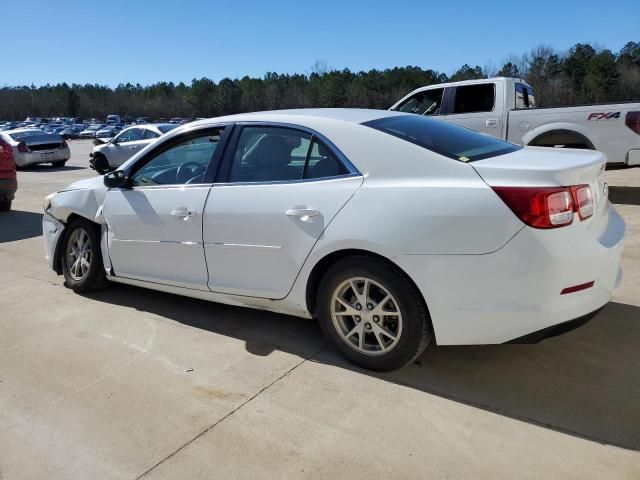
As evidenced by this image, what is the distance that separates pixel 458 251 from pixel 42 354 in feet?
9.60

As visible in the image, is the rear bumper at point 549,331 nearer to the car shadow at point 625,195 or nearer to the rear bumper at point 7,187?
the car shadow at point 625,195

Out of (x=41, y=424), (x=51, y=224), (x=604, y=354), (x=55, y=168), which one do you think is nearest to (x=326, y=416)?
(x=41, y=424)

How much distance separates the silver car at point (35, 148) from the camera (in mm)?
17984

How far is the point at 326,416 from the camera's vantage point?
2785mm

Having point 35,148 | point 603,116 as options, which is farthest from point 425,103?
point 35,148

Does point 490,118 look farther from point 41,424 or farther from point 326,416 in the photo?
point 41,424

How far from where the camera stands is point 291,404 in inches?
115

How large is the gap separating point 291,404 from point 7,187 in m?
8.58

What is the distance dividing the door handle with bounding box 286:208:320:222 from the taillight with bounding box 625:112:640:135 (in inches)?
262

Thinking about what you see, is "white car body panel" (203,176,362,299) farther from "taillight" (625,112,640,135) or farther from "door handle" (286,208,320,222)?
"taillight" (625,112,640,135)

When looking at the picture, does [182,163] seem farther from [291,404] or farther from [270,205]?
[291,404]

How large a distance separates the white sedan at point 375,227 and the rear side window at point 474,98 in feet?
19.3

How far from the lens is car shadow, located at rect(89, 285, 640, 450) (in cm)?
265

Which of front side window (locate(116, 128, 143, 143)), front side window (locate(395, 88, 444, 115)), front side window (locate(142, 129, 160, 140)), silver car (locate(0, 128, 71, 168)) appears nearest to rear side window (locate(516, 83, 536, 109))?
front side window (locate(395, 88, 444, 115))
